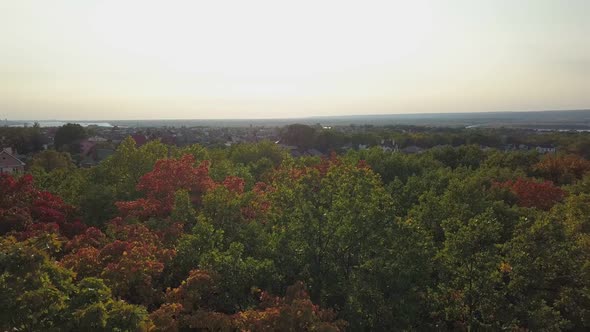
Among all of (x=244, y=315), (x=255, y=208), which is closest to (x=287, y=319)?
(x=244, y=315)

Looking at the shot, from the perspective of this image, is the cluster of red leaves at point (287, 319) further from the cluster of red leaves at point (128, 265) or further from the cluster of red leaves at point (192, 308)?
the cluster of red leaves at point (128, 265)

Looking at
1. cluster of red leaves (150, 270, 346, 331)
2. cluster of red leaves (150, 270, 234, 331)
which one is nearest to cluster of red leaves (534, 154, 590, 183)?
cluster of red leaves (150, 270, 346, 331)

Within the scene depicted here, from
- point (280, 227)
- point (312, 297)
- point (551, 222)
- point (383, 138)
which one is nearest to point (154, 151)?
point (280, 227)

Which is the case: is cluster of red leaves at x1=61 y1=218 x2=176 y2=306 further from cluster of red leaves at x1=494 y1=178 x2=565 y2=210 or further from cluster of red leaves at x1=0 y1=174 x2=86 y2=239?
cluster of red leaves at x1=494 y1=178 x2=565 y2=210

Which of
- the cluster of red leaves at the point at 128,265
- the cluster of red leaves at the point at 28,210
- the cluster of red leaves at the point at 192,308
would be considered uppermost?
the cluster of red leaves at the point at 28,210

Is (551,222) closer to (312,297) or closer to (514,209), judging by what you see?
(312,297)

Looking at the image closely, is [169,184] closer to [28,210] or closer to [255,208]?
[255,208]

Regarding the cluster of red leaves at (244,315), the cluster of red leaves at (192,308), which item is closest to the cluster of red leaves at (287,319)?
the cluster of red leaves at (244,315)
